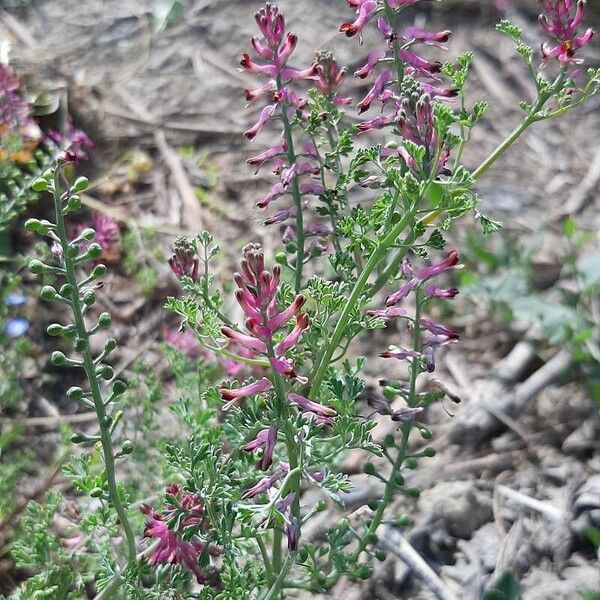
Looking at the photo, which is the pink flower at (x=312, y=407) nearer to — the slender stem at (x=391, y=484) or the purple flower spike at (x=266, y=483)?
the purple flower spike at (x=266, y=483)

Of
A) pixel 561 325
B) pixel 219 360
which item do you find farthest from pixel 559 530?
pixel 219 360

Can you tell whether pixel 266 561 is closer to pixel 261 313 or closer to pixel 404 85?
pixel 261 313

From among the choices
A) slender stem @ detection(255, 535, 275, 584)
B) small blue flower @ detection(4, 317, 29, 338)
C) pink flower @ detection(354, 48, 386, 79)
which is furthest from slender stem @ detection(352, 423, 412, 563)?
small blue flower @ detection(4, 317, 29, 338)

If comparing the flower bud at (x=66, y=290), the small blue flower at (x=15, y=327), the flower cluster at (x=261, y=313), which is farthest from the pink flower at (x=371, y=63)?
the small blue flower at (x=15, y=327)

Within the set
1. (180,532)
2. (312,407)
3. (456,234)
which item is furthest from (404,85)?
(456,234)

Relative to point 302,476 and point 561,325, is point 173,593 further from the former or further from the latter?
point 561,325
